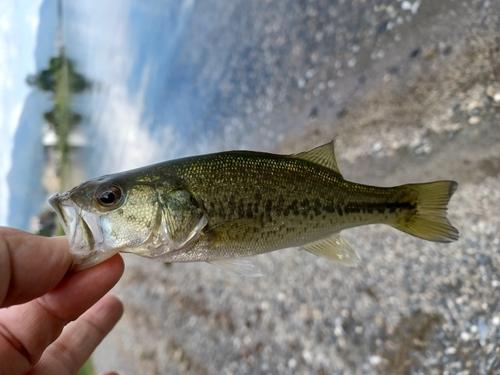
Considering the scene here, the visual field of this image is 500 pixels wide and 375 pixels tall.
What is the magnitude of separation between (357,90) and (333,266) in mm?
1996

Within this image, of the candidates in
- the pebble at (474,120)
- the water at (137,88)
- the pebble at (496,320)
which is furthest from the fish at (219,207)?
the water at (137,88)

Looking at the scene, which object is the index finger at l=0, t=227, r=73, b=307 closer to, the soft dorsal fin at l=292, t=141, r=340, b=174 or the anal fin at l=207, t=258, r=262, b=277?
the anal fin at l=207, t=258, r=262, b=277

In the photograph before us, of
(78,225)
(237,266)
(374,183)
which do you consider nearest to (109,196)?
(78,225)

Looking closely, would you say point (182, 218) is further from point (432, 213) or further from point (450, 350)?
point (450, 350)

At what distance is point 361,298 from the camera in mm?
3346

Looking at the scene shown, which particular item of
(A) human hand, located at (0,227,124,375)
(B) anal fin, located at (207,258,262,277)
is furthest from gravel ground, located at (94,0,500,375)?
(A) human hand, located at (0,227,124,375)

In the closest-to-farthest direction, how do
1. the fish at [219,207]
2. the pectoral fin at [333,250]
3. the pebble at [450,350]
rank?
the fish at [219,207] → the pectoral fin at [333,250] → the pebble at [450,350]

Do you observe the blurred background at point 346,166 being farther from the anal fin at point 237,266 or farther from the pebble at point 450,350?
the anal fin at point 237,266

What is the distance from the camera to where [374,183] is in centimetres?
376

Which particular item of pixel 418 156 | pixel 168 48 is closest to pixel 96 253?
pixel 418 156

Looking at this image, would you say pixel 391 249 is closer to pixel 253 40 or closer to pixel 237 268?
pixel 237 268

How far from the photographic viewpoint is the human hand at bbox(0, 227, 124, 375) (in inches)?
54.8

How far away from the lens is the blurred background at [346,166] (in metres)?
2.94

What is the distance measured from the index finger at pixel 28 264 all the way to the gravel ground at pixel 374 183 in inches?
107
